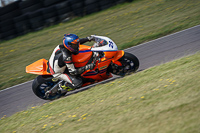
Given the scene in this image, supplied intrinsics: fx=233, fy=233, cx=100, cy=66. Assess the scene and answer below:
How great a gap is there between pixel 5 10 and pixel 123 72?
10.7m

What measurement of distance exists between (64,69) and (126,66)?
1.62 metres

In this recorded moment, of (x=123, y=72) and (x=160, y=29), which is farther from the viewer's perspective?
(x=160, y=29)

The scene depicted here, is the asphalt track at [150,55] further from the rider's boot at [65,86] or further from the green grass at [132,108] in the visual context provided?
the green grass at [132,108]

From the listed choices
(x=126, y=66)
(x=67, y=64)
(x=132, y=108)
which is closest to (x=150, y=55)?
(x=126, y=66)

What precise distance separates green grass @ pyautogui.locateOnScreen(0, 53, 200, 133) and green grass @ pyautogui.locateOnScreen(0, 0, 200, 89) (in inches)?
157

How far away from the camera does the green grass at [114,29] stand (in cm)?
1012

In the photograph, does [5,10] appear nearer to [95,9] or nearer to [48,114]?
[95,9]

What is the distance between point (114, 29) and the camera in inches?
486

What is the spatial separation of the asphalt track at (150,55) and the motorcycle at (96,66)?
0.54 metres

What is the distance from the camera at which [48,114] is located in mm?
5203

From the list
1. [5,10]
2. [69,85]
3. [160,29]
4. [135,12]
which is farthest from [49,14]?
[69,85]

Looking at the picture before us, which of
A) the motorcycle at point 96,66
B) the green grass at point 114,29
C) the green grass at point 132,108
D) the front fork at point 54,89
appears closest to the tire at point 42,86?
the motorcycle at point 96,66

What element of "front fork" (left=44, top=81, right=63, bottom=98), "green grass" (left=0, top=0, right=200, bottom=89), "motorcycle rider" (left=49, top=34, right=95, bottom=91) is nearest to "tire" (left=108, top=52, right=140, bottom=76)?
"motorcycle rider" (left=49, top=34, right=95, bottom=91)

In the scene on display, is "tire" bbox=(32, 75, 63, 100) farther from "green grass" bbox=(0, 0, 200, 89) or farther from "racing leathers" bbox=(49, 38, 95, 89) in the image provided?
"green grass" bbox=(0, 0, 200, 89)
